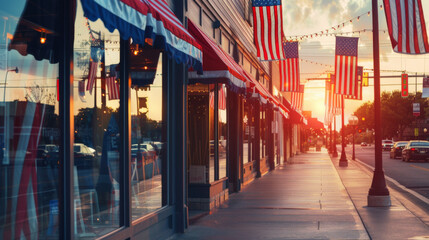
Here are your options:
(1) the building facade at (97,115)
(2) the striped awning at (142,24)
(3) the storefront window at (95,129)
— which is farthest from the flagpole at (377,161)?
(3) the storefront window at (95,129)

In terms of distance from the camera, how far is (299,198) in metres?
15.2

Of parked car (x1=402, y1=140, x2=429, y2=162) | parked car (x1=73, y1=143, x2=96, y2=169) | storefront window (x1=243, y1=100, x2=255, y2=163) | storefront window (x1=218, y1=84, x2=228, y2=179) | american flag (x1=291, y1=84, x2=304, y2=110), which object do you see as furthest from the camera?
parked car (x1=402, y1=140, x2=429, y2=162)

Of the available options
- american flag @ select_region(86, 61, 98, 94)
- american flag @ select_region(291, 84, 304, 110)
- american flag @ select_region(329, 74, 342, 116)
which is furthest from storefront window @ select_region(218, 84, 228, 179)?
american flag @ select_region(329, 74, 342, 116)

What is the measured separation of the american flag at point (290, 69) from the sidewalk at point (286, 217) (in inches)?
306

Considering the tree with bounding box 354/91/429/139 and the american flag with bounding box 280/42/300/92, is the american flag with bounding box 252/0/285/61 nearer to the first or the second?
the american flag with bounding box 280/42/300/92

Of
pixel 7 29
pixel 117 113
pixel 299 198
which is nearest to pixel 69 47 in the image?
pixel 7 29

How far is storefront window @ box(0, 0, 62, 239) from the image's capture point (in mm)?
5082

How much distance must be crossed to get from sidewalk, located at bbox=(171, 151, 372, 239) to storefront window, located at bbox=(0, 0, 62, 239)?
4315mm

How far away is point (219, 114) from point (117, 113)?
730 centimetres

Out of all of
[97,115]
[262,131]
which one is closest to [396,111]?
[262,131]

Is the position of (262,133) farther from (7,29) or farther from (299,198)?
(7,29)

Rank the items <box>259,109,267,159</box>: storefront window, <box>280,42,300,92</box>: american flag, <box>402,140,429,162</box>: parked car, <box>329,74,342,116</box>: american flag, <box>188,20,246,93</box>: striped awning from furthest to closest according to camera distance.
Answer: <box>402,140,429,162</box>: parked car < <box>329,74,342,116</box>: american flag < <box>259,109,267,159</box>: storefront window < <box>280,42,300,92</box>: american flag < <box>188,20,246,93</box>: striped awning

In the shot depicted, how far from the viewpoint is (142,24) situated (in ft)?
17.6

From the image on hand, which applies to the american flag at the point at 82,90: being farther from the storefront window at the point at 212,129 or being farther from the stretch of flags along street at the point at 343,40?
the stretch of flags along street at the point at 343,40
